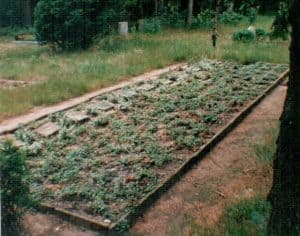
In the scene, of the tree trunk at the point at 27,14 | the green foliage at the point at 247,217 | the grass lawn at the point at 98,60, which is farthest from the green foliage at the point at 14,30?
the green foliage at the point at 247,217

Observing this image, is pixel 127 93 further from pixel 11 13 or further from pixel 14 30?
pixel 11 13

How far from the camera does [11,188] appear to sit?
399 cm

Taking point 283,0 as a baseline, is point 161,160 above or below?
below

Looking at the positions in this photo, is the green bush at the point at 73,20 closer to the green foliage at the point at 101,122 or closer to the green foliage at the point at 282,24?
the green foliage at the point at 101,122

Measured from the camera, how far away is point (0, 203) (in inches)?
150

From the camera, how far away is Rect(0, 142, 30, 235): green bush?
398cm

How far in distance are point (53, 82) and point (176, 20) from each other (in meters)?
13.7

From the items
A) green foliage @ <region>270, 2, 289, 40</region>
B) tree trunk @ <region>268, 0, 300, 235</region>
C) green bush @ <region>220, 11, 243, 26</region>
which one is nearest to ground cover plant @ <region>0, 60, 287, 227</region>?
tree trunk @ <region>268, 0, 300, 235</region>

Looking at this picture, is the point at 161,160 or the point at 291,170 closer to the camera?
the point at 291,170

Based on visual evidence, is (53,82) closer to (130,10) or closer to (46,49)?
(46,49)

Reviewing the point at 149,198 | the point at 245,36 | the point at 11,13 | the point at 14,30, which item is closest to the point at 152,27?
the point at 245,36

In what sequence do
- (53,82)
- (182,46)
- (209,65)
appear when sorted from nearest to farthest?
1. (53,82)
2. (209,65)
3. (182,46)

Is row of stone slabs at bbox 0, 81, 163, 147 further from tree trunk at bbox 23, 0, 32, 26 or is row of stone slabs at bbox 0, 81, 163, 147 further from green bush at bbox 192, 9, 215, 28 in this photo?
tree trunk at bbox 23, 0, 32, 26

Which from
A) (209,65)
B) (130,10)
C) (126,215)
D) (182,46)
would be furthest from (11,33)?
(126,215)
